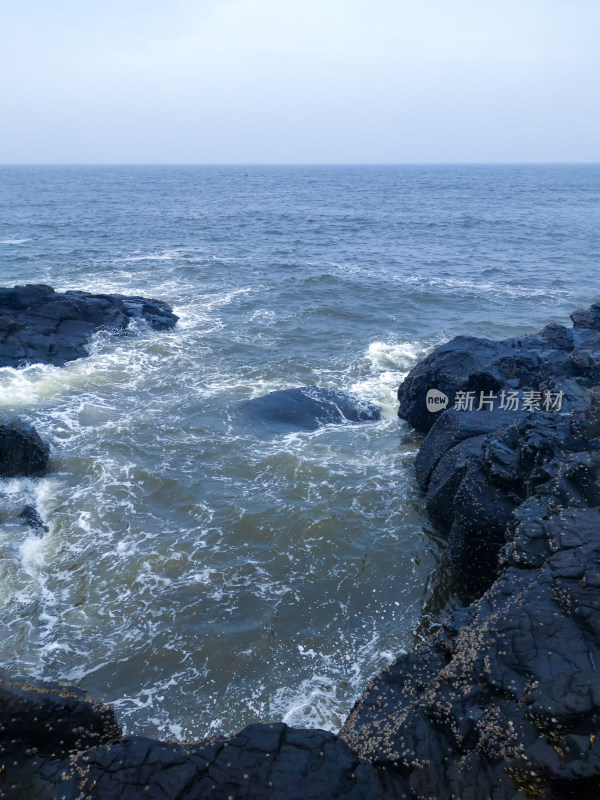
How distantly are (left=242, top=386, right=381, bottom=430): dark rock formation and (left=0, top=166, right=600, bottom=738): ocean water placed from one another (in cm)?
61

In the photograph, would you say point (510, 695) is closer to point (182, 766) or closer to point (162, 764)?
point (182, 766)

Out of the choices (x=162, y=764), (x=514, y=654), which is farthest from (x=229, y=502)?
(x=514, y=654)

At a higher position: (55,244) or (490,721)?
(55,244)

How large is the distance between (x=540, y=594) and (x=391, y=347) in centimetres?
1953

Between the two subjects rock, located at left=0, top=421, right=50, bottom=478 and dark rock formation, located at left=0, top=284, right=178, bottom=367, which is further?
dark rock formation, located at left=0, top=284, right=178, bottom=367

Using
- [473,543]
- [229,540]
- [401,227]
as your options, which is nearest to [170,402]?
[229,540]

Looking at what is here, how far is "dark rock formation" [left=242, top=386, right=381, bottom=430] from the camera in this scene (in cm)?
1902

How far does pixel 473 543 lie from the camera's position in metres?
11.2

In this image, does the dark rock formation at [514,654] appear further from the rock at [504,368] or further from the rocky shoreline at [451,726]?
the rock at [504,368]

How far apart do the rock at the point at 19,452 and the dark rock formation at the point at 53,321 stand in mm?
8284

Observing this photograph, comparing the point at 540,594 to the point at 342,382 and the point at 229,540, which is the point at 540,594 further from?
the point at 342,382

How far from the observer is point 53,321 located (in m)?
25.1

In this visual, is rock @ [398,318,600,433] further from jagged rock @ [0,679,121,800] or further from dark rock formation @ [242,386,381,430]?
jagged rock @ [0,679,121,800]

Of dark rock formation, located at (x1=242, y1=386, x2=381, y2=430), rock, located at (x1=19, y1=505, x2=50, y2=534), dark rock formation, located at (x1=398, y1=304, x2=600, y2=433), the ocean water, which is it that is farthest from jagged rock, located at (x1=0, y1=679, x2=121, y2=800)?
dark rock formation, located at (x1=242, y1=386, x2=381, y2=430)
